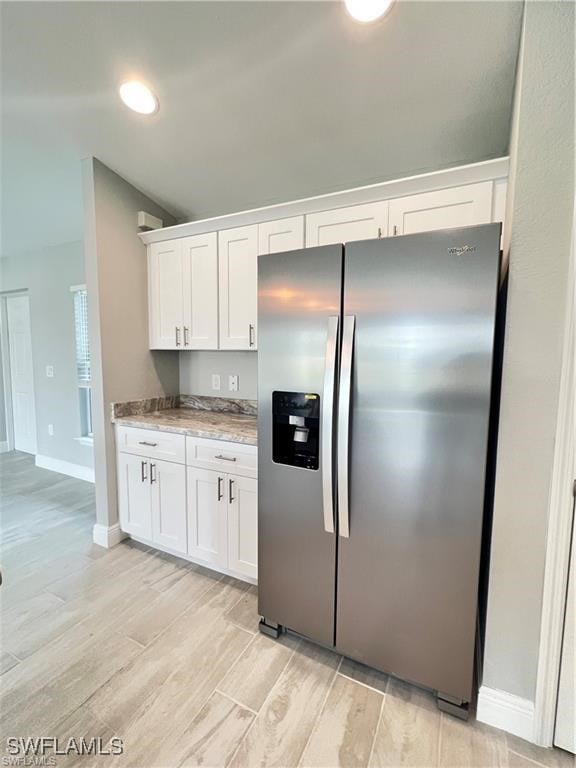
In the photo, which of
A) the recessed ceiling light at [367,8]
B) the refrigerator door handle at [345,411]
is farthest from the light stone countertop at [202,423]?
the recessed ceiling light at [367,8]

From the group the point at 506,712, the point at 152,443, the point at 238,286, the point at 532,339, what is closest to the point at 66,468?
the point at 152,443

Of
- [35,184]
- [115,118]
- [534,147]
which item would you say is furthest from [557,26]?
[35,184]

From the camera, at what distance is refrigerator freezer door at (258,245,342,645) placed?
4.77ft

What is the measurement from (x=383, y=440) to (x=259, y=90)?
5.98 feet

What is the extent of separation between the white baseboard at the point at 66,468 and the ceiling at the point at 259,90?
2962 millimetres

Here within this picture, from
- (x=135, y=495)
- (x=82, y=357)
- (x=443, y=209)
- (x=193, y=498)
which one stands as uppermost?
(x=443, y=209)

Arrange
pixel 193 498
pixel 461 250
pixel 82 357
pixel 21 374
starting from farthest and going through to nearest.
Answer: pixel 21 374 → pixel 82 357 → pixel 193 498 → pixel 461 250

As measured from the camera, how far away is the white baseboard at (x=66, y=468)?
390cm

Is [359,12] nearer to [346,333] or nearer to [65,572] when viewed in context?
[346,333]

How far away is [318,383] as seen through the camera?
1.49 metres

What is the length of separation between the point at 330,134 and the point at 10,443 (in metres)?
5.52

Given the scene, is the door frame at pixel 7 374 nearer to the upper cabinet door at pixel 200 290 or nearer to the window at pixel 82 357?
the window at pixel 82 357

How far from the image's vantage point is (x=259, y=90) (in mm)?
1743

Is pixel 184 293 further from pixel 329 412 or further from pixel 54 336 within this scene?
pixel 54 336
